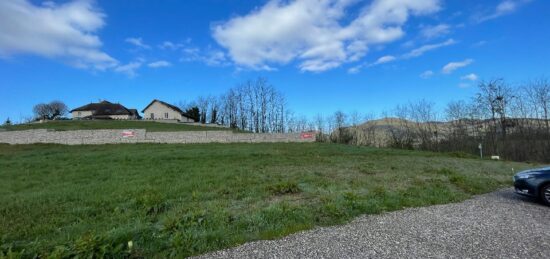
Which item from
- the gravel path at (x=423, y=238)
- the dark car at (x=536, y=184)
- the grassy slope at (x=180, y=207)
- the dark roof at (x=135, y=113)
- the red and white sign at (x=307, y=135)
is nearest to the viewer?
Result: the gravel path at (x=423, y=238)

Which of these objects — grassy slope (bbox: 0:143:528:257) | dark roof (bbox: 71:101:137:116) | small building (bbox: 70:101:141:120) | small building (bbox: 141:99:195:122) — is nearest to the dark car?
grassy slope (bbox: 0:143:528:257)

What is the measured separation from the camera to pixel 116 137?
37.4m

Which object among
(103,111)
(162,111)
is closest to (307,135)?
(162,111)

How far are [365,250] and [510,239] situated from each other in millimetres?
2358

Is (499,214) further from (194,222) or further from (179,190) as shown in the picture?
(179,190)

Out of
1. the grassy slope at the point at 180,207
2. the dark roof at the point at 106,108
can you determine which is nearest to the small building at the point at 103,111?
the dark roof at the point at 106,108

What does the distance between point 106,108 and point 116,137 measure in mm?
49062

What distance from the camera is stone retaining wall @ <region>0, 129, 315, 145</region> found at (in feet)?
118

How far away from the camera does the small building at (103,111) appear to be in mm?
79188

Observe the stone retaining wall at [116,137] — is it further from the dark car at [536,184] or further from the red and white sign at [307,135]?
the dark car at [536,184]

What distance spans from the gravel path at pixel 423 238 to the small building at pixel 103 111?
8162 cm

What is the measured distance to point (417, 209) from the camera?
7102 mm

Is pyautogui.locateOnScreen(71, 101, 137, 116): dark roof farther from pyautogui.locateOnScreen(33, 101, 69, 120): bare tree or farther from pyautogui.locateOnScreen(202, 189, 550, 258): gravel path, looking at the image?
pyautogui.locateOnScreen(202, 189, 550, 258): gravel path

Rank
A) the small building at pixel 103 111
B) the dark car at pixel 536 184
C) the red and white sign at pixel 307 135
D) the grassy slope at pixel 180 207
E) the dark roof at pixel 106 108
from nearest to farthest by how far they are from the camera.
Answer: the grassy slope at pixel 180 207 < the dark car at pixel 536 184 < the red and white sign at pixel 307 135 < the small building at pixel 103 111 < the dark roof at pixel 106 108
